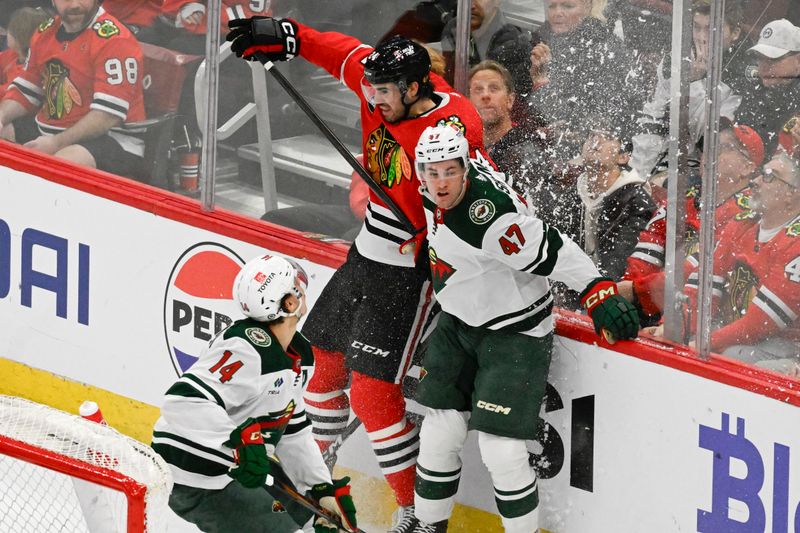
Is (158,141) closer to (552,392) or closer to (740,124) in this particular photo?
(552,392)

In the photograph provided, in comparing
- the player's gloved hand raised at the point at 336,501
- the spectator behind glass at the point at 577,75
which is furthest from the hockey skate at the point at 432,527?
the spectator behind glass at the point at 577,75

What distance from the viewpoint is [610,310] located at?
380cm

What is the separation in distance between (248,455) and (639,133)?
1.21 metres

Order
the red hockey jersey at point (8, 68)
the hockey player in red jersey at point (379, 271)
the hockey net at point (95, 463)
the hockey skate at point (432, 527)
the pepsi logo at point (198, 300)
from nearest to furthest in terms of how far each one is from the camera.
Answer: the hockey net at point (95, 463) < the hockey player in red jersey at point (379, 271) < the hockey skate at point (432, 527) < the pepsi logo at point (198, 300) < the red hockey jersey at point (8, 68)

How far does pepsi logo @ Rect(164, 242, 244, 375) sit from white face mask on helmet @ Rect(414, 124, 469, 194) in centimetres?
93

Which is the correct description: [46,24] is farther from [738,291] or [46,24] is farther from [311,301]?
[738,291]

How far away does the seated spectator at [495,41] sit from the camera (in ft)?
13.3

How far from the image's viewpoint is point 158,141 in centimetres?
470

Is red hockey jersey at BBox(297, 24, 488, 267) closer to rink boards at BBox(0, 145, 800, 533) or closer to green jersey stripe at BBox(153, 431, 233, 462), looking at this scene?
rink boards at BBox(0, 145, 800, 533)

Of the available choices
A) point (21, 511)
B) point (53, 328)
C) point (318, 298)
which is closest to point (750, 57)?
point (318, 298)

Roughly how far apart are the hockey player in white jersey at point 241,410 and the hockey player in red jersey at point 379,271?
1.22 feet

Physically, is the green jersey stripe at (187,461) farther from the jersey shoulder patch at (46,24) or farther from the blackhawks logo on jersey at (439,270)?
the jersey shoulder patch at (46,24)

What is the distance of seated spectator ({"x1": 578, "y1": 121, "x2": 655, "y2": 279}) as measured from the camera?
389cm

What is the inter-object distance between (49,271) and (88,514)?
1784mm
